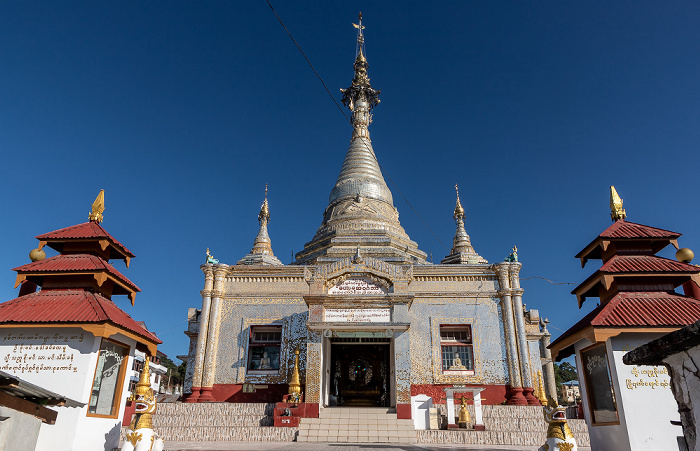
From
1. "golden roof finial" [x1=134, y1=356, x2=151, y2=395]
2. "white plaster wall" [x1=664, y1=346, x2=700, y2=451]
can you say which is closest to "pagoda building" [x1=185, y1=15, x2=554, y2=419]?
"golden roof finial" [x1=134, y1=356, x2=151, y2=395]

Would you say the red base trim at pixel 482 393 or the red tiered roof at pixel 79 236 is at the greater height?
the red tiered roof at pixel 79 236

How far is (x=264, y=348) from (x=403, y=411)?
24.9ft

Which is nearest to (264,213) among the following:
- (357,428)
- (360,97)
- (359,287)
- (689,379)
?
(360,97)

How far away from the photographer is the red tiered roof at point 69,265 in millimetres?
11836

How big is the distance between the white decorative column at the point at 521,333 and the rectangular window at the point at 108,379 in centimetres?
1451

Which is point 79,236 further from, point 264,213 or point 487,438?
point 264,213

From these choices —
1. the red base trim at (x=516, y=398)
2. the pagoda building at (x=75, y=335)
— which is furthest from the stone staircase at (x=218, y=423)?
the red base trim at (x=516, y=398)

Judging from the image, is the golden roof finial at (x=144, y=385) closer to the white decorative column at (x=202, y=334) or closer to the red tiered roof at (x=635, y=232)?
the white decorative column at (x=202, y=334)

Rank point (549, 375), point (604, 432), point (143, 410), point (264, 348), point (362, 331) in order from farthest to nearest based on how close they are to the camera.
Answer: point (549, 375), point (264, 348), point (362, 331), point (604, 432), point (143, 410)

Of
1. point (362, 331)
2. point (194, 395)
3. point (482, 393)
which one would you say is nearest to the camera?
point (362, 331)

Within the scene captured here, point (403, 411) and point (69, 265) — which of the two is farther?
point (403, 411)

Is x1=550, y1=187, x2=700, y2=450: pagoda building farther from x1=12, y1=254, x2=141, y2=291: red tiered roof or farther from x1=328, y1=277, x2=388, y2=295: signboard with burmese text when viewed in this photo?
x1=12, y1=254, x2=141, y2=291: red tiered roof

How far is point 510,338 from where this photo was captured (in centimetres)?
1984

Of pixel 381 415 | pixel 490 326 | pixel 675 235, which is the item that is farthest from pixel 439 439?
pixel 675 235
